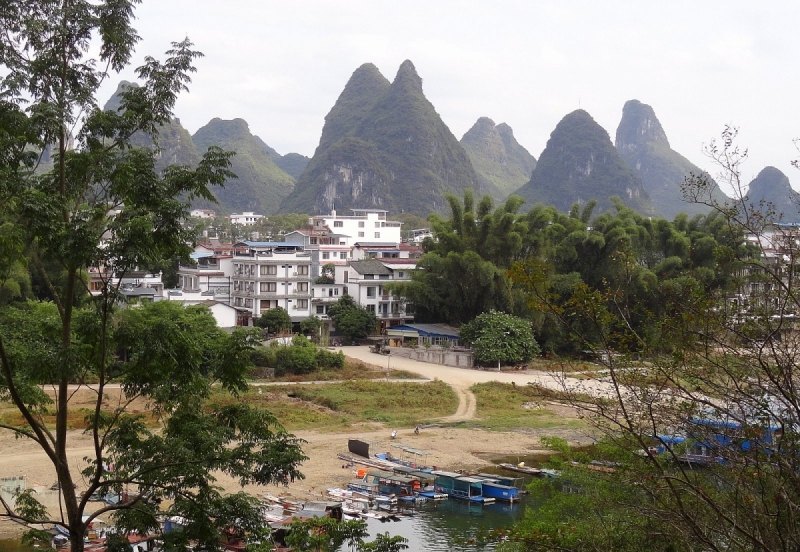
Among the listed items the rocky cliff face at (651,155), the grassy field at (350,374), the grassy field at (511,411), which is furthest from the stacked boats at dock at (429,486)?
the rocky cliff face at (651,155)

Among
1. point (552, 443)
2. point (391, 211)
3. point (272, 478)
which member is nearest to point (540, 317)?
point (552, 443)

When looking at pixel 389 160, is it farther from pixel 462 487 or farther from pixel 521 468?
pixel 462 487

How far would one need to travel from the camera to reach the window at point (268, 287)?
41.3m

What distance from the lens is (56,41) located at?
694 centimetres

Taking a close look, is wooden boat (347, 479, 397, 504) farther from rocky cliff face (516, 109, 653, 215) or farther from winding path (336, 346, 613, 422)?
rocky cliff face (516, 109, 653, 215)

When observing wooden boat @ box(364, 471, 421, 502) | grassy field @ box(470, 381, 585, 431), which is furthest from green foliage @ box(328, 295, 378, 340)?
wooden boat @ box(364, 471, 421, 502)

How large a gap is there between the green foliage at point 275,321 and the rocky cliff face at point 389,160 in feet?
220

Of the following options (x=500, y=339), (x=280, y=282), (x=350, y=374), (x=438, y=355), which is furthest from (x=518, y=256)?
(x=280, y=282)

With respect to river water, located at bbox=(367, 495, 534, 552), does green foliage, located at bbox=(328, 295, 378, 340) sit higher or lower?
higher

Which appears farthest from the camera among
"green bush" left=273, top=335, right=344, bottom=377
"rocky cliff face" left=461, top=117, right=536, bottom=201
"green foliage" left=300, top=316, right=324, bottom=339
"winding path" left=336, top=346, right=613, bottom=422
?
"rocky cliff face" left=461, top=117, right=536, bottom=201

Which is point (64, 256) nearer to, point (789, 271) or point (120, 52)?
point (120, 52)

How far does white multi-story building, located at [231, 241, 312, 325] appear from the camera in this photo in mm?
41156

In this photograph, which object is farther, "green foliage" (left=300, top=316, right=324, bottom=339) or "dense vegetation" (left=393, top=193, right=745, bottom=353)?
"green foliage" (left=300, top=316, right=324, bottom=339)

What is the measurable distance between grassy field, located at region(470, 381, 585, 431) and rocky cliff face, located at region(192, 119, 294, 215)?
81.2 metres
